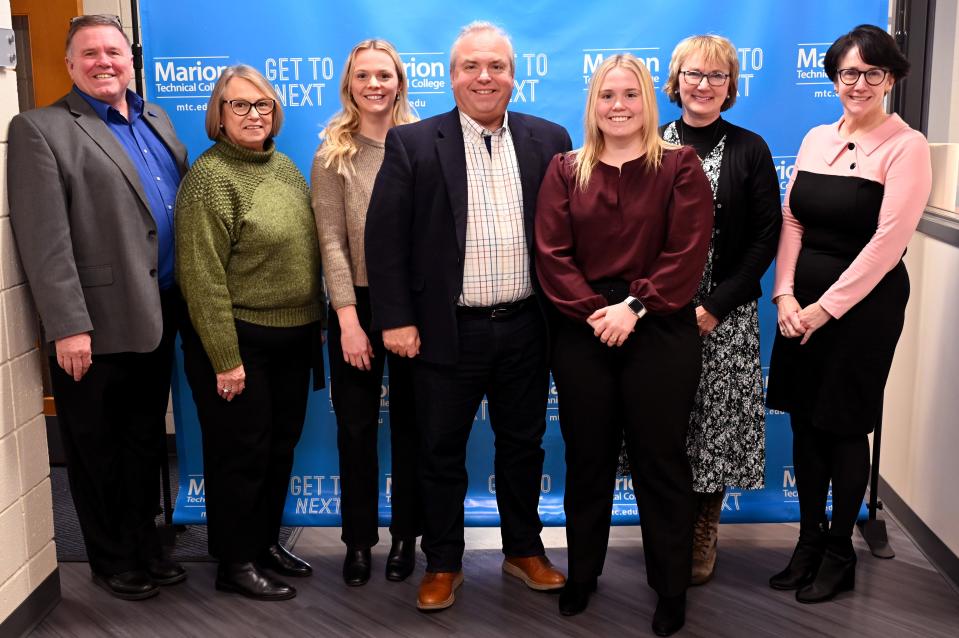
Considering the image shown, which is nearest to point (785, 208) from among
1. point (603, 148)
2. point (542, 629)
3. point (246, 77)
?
point (603, 148)

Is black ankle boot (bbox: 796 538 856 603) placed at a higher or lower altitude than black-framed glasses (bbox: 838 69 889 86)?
lower

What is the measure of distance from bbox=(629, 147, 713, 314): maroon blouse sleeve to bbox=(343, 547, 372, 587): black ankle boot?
Result: 1.25 m

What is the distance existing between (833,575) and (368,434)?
146cm

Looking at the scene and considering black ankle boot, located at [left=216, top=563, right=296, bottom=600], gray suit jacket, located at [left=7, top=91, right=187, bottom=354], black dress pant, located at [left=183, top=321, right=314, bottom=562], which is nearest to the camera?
gray suit jacket, located at [left=7, top=91, right=187, bottom=354]

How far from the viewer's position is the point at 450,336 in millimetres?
2557

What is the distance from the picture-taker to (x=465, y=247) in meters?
2.52

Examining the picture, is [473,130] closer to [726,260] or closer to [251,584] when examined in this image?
[726,260]

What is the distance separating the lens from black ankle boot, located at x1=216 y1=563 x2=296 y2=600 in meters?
2.81

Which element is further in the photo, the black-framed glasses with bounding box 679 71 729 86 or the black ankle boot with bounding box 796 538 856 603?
the black ankle boot with bounding box 796 538 856 603

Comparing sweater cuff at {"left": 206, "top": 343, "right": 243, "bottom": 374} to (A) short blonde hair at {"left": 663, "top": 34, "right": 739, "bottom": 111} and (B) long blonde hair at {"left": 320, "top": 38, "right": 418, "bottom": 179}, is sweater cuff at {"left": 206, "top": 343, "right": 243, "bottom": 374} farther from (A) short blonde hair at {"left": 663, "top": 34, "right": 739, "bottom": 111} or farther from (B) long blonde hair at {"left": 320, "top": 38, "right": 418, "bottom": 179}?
(A) short blonde hair at {"left": 663, "top": 34, "right": 739, "bottom": 111}

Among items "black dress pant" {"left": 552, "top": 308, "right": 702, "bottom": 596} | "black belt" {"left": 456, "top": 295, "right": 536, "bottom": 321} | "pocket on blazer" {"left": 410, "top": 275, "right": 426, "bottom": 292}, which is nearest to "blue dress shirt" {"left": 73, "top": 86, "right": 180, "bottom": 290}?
"pocket on blazer" {"left": 410, "top": 275, "right": 426, "bottom": 292}

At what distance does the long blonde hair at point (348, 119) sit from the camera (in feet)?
8.79

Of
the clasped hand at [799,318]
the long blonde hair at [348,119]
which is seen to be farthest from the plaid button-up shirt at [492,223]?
the clasped hand at [799,318]

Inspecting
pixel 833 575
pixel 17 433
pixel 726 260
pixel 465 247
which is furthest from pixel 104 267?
pixel 833 575
